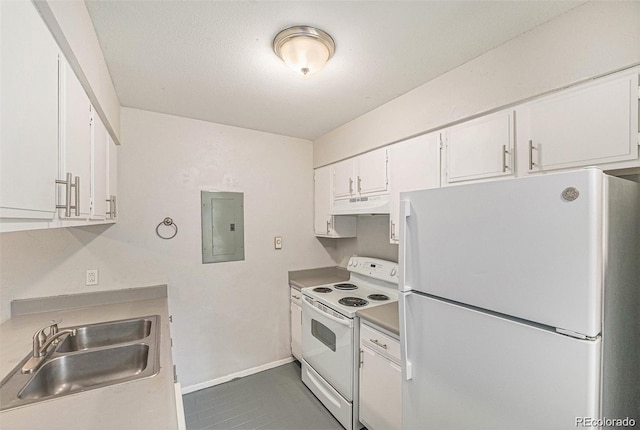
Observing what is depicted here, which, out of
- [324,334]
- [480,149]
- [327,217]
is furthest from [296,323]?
[480,149]

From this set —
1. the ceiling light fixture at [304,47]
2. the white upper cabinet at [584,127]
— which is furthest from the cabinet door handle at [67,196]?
the white upper cabinet at [584,127]

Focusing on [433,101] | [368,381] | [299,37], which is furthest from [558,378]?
[299,37]

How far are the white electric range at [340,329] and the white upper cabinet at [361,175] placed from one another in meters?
0.69

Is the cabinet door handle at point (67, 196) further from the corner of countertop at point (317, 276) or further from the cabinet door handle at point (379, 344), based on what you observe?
the corner of countertop at point (317, 276)

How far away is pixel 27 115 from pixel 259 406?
2470mm

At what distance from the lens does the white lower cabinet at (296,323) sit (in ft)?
9.30

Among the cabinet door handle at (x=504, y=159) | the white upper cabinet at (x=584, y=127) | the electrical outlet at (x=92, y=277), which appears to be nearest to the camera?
the white upper cabinet at (x=584, y=127)

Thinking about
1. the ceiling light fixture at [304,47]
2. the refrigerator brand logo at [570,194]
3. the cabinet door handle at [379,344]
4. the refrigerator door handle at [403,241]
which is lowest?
the cabinet door handle at [379,344]

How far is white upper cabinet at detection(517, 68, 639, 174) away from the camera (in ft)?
3.57

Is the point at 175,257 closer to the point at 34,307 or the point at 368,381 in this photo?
the point at 34,307

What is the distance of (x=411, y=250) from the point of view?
1.38m

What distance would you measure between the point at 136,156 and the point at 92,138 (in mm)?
1087

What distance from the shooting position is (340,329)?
6.85ft

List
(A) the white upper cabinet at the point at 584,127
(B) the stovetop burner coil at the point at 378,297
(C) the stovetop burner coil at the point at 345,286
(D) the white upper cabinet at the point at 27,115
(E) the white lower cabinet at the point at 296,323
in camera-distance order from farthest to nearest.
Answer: (E) the white lower cabinet at the point at 296,323 → (C) the stovetop burner coil at the point at 345,286 → (B) the stovetop burner coil at the point at 378,297 → (A) the white upper cabinet at the point at 584,127 → (D) the white upper cabinet at the point at 27,115
